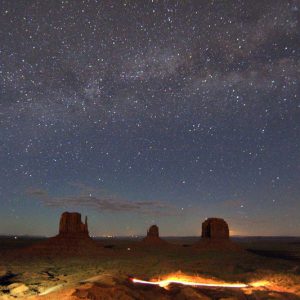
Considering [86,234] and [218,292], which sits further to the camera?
[86,234]

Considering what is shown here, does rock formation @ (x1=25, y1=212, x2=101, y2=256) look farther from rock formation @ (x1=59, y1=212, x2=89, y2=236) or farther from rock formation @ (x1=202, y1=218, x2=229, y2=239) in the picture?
rock formation @ (x1=202, y1=218, x2=229, y2=239)

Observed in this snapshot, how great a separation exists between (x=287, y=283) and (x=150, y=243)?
245 feet

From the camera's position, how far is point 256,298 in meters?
23.7

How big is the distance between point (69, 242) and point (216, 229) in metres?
36.8

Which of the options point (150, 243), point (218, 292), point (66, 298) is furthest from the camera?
point (150, 243)

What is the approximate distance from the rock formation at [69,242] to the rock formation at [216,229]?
29.3 m

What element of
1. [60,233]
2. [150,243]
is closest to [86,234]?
[60,233]

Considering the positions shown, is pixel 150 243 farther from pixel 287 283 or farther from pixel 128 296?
pixel 128 296

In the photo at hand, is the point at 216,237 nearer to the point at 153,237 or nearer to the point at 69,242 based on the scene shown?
the point at 153,237

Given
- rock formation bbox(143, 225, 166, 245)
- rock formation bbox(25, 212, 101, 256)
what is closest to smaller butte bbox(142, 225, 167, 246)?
rock formation bbox(143, 225, 166, 245)

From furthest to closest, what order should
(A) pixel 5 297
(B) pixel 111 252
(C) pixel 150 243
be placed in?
(C) pixel 150 243 → (B) pixel 111 252 → (A) pixel 5 297

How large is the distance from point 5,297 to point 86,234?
60.0 m

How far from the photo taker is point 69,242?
7581 cm

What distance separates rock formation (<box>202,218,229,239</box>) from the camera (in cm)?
8738
